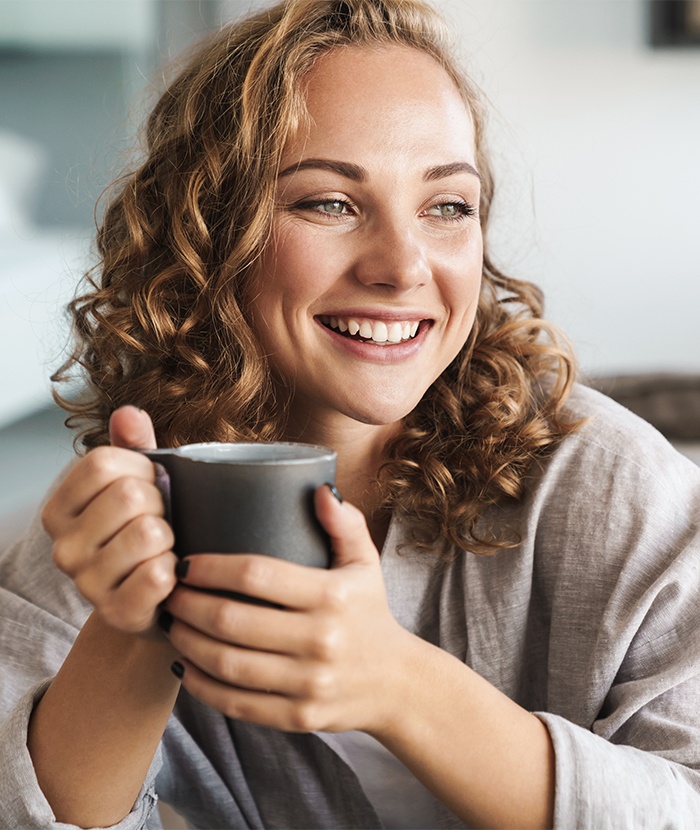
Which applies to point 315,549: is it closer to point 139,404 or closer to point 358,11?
point 139,404

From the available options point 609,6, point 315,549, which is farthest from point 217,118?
point 609,6

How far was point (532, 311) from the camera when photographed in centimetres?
153

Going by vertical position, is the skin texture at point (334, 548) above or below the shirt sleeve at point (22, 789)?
above

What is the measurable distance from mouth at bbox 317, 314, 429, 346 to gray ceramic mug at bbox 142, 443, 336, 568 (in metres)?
0.44

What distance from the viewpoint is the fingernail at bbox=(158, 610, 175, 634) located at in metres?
0.78

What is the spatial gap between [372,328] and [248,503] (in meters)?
0.49

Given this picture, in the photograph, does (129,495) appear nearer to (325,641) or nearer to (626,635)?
(325,641)

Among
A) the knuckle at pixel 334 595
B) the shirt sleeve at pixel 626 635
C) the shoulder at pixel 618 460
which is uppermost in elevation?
the knuckle at pixel 334 595

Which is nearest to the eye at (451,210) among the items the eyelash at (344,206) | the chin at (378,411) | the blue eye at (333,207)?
the eyelash at (344,206)

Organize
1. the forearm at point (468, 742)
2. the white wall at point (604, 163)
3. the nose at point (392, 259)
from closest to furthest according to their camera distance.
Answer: the forearm at point (468, 742) → the nose at point (392, 259) → the white wall at point (604, 163)

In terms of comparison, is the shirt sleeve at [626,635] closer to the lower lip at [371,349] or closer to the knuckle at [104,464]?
the lower lip at [371,349]

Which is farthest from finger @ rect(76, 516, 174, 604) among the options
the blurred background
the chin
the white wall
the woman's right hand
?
the white wall

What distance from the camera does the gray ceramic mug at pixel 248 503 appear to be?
714 mm

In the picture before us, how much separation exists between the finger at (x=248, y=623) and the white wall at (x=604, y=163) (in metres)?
3.15
